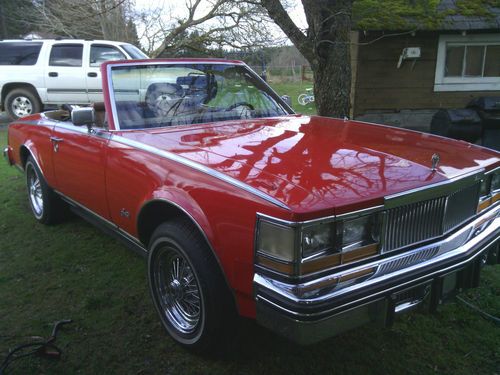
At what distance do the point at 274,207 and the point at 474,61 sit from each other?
7.79 m

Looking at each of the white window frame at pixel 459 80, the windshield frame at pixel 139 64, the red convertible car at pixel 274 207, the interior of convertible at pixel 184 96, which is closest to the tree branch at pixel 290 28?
the windshield frame at pixel 139 64

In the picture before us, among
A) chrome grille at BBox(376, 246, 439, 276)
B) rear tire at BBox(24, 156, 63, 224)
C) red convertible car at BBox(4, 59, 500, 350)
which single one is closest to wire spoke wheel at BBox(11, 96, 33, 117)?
rear tire at BBox(24, 156, 63, 224)

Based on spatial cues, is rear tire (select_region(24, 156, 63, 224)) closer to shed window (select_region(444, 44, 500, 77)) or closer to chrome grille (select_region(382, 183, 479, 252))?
chrome grille (select_region(382, 183, 479, 252))

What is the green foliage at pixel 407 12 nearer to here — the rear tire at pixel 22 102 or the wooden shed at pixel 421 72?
the wooden shed at pixel 421 72

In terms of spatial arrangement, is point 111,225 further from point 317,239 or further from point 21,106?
point 21,106

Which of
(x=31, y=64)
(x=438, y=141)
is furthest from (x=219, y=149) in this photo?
(x=31, y=64)

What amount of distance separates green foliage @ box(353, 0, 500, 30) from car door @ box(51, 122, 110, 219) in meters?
5.31

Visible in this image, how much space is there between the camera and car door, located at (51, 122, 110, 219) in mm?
3277

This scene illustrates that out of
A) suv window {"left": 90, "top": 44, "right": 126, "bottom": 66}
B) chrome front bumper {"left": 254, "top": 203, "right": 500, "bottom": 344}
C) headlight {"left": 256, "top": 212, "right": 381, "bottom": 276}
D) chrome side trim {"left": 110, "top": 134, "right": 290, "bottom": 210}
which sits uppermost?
suv window {"left": 90, "top": 44, "right": 126, "bottom": 66}

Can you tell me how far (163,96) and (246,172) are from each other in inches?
60.9

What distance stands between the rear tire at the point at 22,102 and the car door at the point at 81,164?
900 centimetres

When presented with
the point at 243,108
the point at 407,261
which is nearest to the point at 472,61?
the point at 243,108

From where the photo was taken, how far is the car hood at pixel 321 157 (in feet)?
6.72

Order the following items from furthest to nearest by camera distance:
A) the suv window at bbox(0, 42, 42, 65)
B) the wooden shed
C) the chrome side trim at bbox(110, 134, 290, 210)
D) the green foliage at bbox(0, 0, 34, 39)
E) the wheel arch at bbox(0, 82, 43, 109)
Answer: the green foliage at bbox(0, 0, 34, 39) < the wheel arch at bbox(0, 82, 43, 109) < the suv window at bbox(0, 42, 42, 65) < the wooden shed < the chrome side trim at bbox(110, 134, 290, 210)
